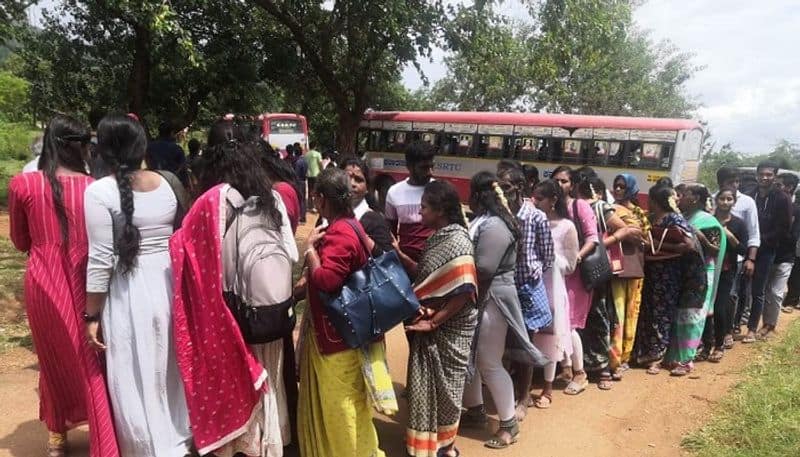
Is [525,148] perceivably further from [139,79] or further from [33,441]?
[33,441]

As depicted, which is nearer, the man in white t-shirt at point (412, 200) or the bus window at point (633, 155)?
the man in white t-shirt at point (412, 200)

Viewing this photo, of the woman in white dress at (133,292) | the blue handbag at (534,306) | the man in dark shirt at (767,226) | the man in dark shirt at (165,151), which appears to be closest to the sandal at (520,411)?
the blue handbag at (534,306)

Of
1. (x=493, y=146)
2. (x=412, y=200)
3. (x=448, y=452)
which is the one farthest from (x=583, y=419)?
(x=493, y=146)

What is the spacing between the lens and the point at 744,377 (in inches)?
169

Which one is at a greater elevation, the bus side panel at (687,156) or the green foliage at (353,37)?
the green foliage at (353,37)

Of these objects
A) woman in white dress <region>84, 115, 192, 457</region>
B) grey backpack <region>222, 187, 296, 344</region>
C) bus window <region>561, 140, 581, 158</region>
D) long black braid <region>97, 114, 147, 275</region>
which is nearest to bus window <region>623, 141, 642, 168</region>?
bus window <region>561, 140, 581, 158</region>

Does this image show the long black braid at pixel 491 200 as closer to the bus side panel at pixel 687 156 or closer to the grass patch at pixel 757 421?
the grass patch at pixel 757 421

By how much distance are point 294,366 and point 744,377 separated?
3.53 m

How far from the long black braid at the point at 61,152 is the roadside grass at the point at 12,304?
227cm

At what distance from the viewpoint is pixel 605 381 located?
4113 mm

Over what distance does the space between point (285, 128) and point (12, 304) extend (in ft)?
50.9

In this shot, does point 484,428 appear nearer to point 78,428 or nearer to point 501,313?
point 501,313

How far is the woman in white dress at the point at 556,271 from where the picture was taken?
3.62 meters

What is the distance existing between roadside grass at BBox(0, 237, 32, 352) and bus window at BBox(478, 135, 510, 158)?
433 inches
